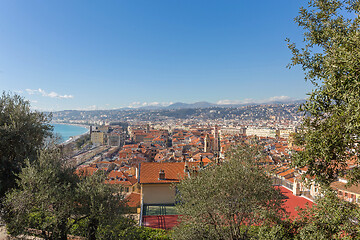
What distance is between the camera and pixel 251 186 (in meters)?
6.53

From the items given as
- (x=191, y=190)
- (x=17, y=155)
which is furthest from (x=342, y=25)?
(x=17, y=155)

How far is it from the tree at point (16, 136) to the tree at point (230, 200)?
244 inches

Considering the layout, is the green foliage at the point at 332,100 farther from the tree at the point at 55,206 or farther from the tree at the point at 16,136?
the tree at the point at 16,136

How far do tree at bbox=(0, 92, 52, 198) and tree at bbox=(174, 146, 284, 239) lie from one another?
244 inches

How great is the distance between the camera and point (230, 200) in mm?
6676

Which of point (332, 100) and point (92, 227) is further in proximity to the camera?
point (92, 227)

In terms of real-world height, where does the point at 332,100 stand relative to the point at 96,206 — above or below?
above

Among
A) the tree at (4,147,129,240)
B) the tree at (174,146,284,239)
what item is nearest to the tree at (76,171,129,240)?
the tree at (4,147,129,240)

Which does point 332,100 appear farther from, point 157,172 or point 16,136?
point 157,172

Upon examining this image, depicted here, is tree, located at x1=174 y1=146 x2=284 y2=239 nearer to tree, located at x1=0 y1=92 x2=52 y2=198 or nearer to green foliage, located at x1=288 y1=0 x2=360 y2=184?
green foliage, located at x1=288 y1=0 x2=360 y2=184

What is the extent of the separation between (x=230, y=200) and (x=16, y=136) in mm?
8273

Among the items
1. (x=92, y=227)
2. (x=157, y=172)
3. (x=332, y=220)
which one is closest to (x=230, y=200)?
(x=332, y=220)

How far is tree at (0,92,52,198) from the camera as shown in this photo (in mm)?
8273

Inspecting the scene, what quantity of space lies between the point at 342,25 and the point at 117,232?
812 cm
